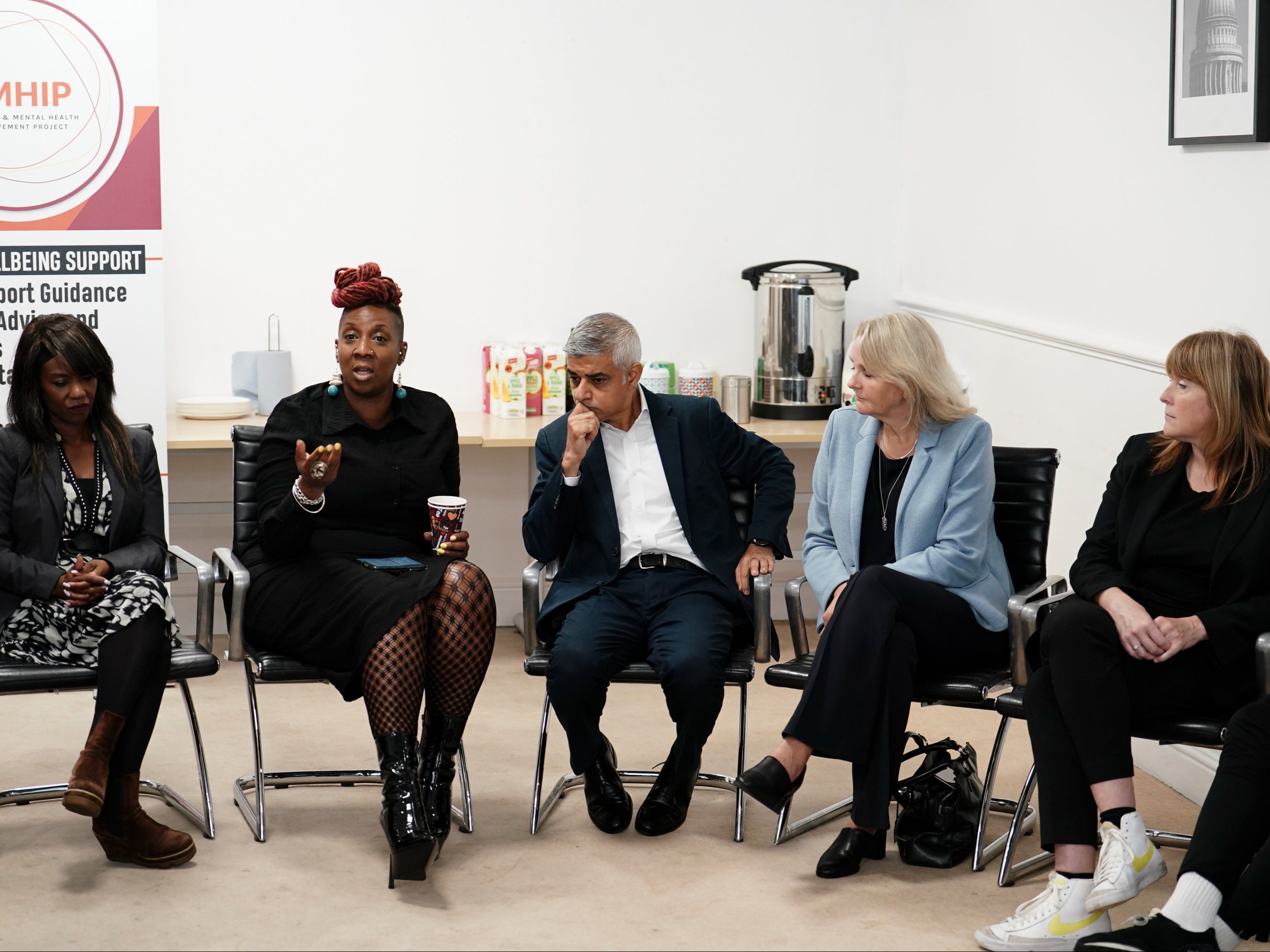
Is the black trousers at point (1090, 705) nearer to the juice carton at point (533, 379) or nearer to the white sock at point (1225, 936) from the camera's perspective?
the white sock at point (1225, 936)

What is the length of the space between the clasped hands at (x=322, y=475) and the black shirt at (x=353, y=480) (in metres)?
0.12

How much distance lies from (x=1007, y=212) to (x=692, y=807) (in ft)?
7.36

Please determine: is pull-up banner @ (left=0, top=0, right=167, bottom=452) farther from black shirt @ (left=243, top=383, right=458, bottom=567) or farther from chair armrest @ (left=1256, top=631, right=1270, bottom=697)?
chair armrest @ (left=1256, top=631, right=1270, bottom=697)

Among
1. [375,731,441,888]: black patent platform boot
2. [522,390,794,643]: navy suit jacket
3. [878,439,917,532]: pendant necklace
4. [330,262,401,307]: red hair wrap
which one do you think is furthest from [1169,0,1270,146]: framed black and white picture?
[375,731,441,888]: black patent platform boot

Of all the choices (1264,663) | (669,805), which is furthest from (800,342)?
(1264,663)

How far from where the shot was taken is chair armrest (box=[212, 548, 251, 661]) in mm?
3113

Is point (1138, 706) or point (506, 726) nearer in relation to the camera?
point (1138, 706)

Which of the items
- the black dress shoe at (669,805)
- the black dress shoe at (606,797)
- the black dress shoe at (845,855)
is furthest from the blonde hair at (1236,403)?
the black dress shoe at (606,797)

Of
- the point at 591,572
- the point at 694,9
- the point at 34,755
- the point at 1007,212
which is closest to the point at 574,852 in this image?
A: the point at 591,572

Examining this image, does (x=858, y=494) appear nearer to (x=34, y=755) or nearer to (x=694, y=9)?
(x=34, y=755)

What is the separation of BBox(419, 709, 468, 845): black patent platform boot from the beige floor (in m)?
0.15

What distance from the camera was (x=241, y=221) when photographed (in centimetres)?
496

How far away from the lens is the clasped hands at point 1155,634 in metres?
2.77

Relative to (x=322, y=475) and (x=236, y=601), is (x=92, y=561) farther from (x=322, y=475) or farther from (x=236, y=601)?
(x=322, y=475)
